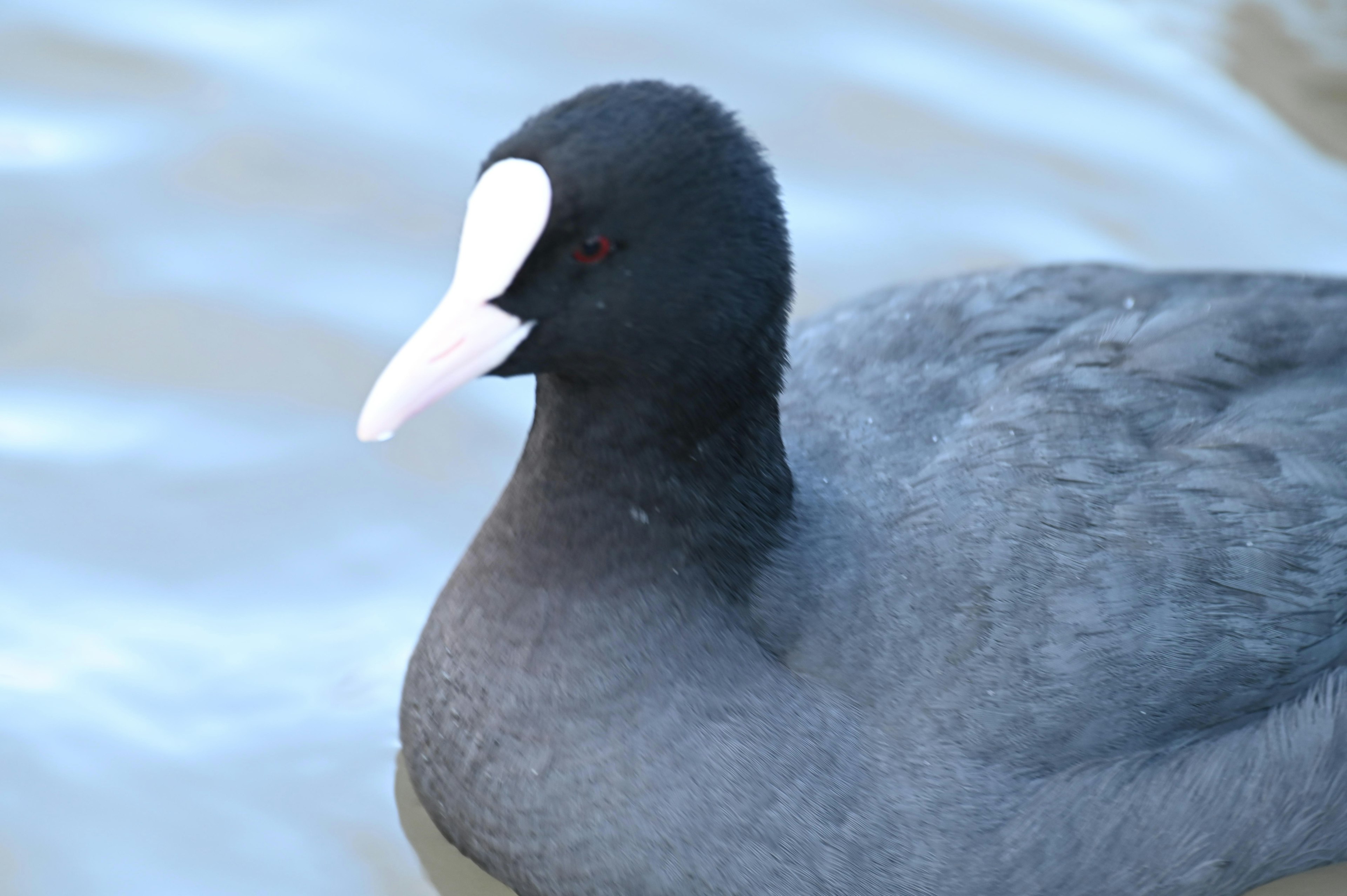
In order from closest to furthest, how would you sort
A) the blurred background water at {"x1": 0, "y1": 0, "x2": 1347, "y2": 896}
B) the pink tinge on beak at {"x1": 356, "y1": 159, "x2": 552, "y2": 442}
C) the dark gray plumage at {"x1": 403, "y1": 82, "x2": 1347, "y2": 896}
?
the pink tinge on beak at {"x1": 356, "y1": 159, "x2": 552, "y2": 442} < the dark gray plumage at {"x1": 403, "y1": 82, "x2": 1347, "y2": 896} < the blurred background water at {"x1": 0, "y1": 0, "x2": 1347, "y2": 896}

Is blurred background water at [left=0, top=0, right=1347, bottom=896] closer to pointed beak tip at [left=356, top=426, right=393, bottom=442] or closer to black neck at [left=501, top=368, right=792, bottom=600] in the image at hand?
black neck at [left=501, top=368, right=792, bottom=600]

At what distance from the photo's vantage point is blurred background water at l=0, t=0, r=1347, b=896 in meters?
3.78

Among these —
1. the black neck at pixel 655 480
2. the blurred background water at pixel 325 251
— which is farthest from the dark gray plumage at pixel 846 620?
the blurred background water at pixel 325 251

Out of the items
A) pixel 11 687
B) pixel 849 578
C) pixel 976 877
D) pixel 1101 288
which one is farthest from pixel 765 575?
pixel 11 687

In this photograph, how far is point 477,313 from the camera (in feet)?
9.68

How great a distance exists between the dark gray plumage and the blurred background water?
0.59 meters

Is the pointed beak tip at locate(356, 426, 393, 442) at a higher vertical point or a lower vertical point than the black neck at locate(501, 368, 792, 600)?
higher

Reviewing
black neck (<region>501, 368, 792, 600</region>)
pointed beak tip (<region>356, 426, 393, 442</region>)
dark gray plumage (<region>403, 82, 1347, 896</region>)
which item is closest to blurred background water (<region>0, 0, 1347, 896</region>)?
dark gray plumage (<region>403, 82, 1347, 896</region>)

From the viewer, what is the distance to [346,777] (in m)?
3.79

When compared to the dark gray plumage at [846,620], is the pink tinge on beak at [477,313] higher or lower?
higher

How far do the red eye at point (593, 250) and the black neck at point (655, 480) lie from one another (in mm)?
226

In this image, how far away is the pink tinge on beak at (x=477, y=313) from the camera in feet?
9.45

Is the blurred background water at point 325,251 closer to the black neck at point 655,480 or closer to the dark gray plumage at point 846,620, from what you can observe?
the dark gray plumage at point 846,620

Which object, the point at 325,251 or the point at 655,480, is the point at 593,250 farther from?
the point at 325,251
